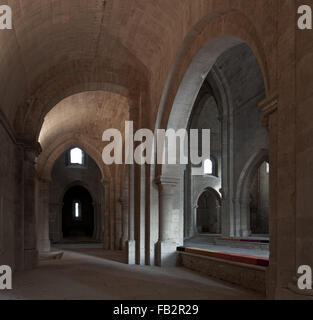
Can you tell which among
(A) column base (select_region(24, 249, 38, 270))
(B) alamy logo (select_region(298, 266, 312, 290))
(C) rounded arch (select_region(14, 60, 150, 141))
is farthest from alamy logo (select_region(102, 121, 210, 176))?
(B) alamy logo (select_region(298, 266, 312, 290))

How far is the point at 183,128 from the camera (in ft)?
35.0

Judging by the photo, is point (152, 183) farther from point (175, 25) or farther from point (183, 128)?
point (175, 25)

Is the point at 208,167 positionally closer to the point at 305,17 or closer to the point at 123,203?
the point at 123,203

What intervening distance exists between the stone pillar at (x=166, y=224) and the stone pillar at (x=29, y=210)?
3586 millimetres

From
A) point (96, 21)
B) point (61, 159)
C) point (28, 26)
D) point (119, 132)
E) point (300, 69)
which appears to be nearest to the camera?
point (300, 69)

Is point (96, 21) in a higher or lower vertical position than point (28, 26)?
higher

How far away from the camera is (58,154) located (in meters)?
19.6

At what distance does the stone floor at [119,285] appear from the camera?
21.5 ft

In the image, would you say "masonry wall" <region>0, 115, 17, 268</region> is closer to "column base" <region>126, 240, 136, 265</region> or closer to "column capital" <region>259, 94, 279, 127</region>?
"column base" <region>126, 240, 136, 265</region>

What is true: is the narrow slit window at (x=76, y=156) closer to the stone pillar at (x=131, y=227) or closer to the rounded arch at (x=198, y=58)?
the stone pillar at (x=131, y=227)

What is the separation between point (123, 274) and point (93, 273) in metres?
0.82

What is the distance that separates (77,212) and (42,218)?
58.2 ft

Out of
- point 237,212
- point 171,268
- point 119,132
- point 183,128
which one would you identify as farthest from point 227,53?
point 171,268

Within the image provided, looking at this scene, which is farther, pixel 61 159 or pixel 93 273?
pixel 61 159
